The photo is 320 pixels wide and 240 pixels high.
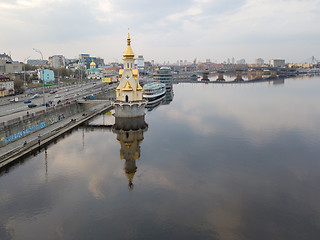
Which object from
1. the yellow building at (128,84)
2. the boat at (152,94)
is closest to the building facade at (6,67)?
the boat at (152,94)

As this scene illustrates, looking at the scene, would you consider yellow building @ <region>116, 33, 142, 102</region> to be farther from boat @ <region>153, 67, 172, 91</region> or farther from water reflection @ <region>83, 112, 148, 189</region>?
boat @ <region>153, 67, 172, 91</region>

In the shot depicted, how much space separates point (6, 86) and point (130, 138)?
41.5 m

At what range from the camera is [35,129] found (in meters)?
42.1

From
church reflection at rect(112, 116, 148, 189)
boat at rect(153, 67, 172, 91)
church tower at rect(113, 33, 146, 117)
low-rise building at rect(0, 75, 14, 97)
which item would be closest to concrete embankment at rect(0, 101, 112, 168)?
church tower at rect(113, 33, 146, 117)

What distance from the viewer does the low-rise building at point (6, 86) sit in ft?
207

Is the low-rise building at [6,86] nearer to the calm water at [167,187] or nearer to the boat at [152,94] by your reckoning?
the calm water at [167,187]

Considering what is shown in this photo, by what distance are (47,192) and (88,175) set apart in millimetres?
5093

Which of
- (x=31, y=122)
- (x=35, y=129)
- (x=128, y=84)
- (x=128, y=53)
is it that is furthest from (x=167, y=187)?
(x=128, y=53)

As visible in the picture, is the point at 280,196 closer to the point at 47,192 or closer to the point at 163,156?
the point at 163,156

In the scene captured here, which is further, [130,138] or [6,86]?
[6,86]

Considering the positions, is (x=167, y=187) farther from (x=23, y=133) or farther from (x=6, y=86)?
(x=6, y=86)

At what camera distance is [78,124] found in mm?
51969

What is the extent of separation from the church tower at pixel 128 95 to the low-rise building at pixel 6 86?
30.5 metres

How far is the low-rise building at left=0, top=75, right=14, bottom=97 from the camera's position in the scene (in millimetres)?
63047
